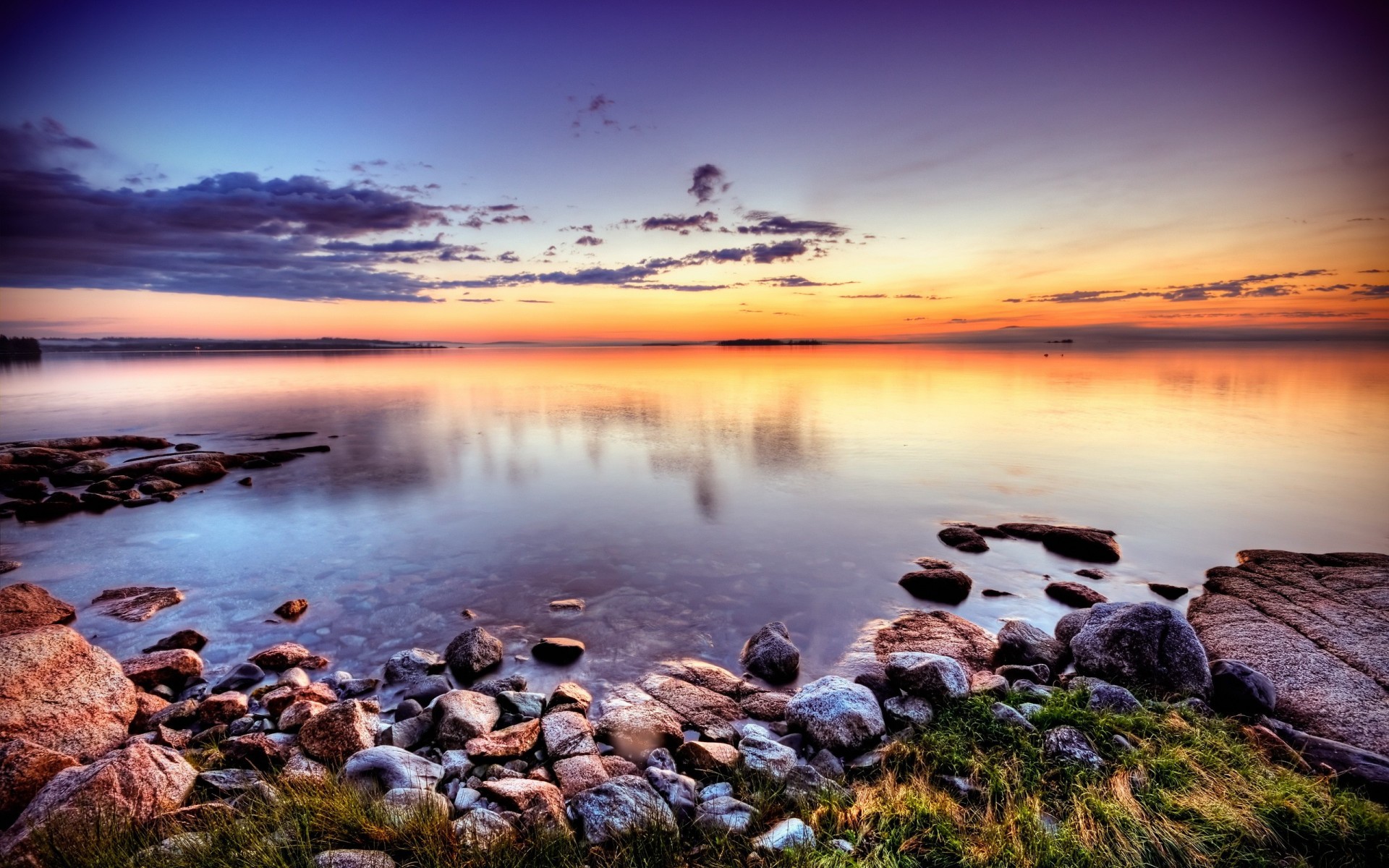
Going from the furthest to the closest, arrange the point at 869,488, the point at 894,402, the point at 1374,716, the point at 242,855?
the point at 894,402, the point at 869,488, the point at 1374,716, the point at 242,855

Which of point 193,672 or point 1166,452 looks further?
point 1166,452

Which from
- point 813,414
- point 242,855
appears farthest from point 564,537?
point 813,414

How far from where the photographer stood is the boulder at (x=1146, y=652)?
20.0ft

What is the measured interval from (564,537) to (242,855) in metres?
8.83

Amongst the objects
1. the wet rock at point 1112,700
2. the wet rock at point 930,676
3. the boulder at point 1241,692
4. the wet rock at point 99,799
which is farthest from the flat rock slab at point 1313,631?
the wet rock at point 99,799

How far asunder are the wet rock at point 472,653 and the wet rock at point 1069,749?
6029 millimetres

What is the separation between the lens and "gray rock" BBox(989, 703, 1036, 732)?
523cm

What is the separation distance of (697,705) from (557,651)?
7.23 feet

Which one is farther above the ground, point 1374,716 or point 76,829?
point 76,829

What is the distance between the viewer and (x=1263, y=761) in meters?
4.80

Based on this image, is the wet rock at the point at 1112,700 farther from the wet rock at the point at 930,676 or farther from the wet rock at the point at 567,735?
the wet rock at the point at 567,735

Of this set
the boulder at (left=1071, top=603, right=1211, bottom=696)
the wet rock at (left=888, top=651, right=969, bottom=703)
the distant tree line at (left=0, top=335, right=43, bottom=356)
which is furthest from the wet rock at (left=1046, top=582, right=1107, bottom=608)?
the distant tree line at (left=0, top=335, right=43, bottom=356)

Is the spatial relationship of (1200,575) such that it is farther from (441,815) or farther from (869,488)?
(441,815)

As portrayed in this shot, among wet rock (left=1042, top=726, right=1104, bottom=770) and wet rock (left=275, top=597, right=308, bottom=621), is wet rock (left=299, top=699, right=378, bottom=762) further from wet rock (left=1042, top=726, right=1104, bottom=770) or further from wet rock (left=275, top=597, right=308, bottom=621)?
wet rock (left=1042, top=726, right=1104, bottom=770)
